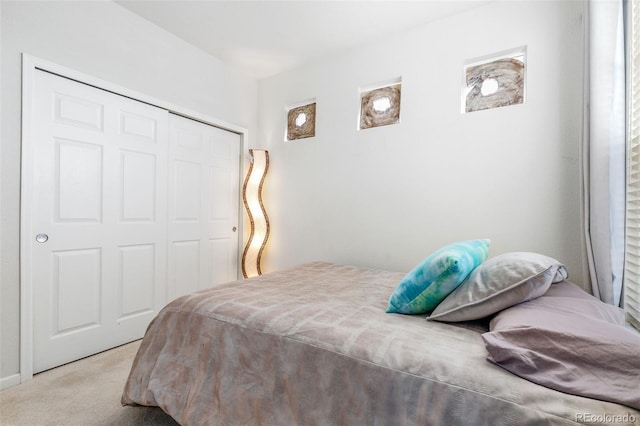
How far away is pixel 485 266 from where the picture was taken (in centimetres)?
118

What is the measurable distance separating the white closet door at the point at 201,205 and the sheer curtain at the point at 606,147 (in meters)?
3.07

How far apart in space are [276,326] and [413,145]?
2016 mm

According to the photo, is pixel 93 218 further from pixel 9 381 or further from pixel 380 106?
pixel 380 106

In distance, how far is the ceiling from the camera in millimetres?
2293

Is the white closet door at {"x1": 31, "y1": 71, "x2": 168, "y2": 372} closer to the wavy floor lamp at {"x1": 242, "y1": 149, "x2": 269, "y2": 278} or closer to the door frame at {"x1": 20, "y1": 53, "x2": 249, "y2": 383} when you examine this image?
the door frame at {"x1": 20, "y1": 53, "x2": 249, "y2": 383}

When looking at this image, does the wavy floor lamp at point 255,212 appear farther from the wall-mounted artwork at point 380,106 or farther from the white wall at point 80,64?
the wall-mounted artwork at point 380,106

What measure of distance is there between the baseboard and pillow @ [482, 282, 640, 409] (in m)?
2.64

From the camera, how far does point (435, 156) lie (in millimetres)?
2443

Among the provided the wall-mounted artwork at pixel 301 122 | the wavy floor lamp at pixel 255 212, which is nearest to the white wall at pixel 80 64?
the wavy floor lamp at pixel 255 212

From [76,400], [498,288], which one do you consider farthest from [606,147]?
[76,400]

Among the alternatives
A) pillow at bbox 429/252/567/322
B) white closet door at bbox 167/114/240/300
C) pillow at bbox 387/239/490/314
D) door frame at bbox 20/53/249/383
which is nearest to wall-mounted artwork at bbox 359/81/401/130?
white closet door at bbox 167/114/240/300

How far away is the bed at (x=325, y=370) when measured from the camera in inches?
29.0

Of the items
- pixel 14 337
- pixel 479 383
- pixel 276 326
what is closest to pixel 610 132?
pixel 479 383

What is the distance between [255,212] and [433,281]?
2.57 meters
